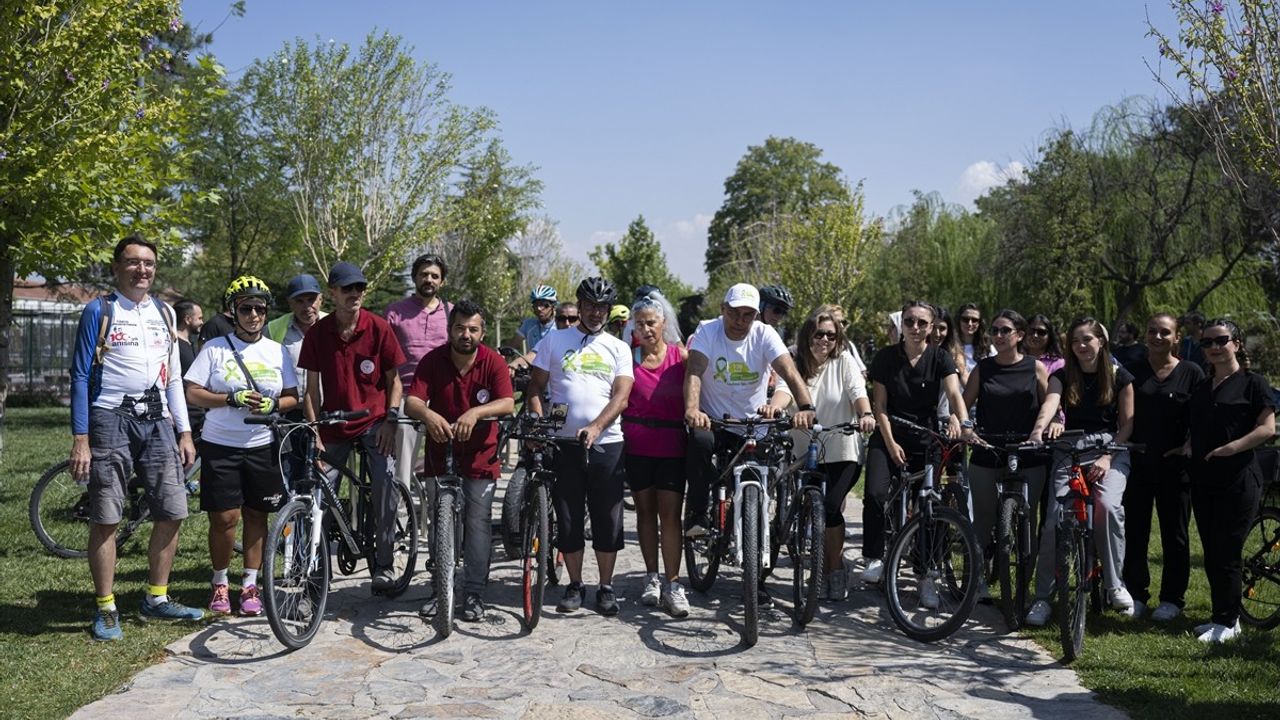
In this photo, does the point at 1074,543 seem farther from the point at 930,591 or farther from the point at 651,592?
the point at 651,592

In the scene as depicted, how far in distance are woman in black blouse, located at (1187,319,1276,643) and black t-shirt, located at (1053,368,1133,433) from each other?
0.47m

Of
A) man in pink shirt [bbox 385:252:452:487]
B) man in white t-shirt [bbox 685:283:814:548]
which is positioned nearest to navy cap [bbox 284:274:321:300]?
man in pink shirt [bbox 385:252:452:487]

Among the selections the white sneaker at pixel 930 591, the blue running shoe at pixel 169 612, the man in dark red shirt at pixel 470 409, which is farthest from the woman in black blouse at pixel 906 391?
the blue running shoe at pixel 169 612

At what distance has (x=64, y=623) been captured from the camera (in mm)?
6523

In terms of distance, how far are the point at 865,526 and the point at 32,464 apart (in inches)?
466

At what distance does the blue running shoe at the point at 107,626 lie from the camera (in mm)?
6176

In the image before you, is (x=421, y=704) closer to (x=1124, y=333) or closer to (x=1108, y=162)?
(x=1124, y=333)

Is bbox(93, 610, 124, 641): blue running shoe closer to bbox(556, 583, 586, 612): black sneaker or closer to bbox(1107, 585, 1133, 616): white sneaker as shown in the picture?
bbox(556, 583, 586, 612): black sneaker

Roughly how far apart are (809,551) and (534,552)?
5.60 feet

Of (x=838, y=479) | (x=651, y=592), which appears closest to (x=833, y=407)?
(x=838, y=479)

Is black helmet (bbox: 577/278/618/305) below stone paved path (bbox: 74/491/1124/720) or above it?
above

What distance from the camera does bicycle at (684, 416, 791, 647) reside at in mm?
6312

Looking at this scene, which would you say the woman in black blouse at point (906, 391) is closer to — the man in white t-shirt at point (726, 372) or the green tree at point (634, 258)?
the man in white t-shirt at point (726, 372)

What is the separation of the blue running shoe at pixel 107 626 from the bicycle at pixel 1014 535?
5.13m
